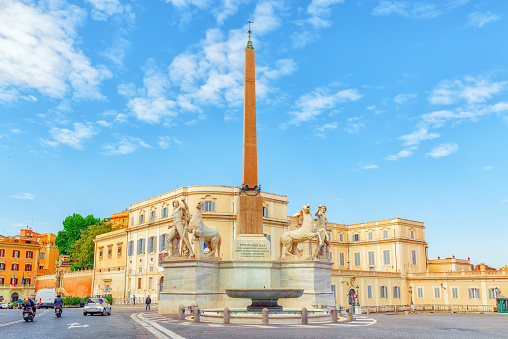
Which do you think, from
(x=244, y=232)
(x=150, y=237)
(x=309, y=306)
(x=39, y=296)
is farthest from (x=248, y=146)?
(x=150, y=237)

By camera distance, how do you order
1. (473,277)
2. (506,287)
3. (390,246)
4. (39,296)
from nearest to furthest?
(39,296), (506,287), (473,277), (390,246)

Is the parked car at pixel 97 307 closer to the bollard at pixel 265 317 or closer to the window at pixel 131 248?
the bollard at pixel 265 317

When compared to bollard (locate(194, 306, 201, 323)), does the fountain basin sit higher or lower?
higher

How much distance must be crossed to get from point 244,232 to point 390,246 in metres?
45.1

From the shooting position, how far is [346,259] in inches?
2749

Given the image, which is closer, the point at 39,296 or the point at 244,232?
the point at 244,232

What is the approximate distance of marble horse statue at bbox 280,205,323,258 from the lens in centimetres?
2431

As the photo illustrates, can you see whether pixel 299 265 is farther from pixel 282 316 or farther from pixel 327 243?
pixel 282 316

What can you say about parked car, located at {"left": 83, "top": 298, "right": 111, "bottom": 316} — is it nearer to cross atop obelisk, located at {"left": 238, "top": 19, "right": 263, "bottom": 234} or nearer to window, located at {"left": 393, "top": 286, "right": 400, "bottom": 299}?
cross atop obelisk, located at {"left": 238, "top": 19, "right": 263, "bottom": 234}

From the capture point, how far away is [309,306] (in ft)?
75.4

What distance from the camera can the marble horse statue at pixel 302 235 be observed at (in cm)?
2431

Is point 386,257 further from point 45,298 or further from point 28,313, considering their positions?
point 28,313

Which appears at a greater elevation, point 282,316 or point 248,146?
point 248,146

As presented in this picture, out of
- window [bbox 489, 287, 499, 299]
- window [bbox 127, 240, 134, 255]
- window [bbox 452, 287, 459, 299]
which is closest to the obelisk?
window [bbox 489, 287, 499, 299]
